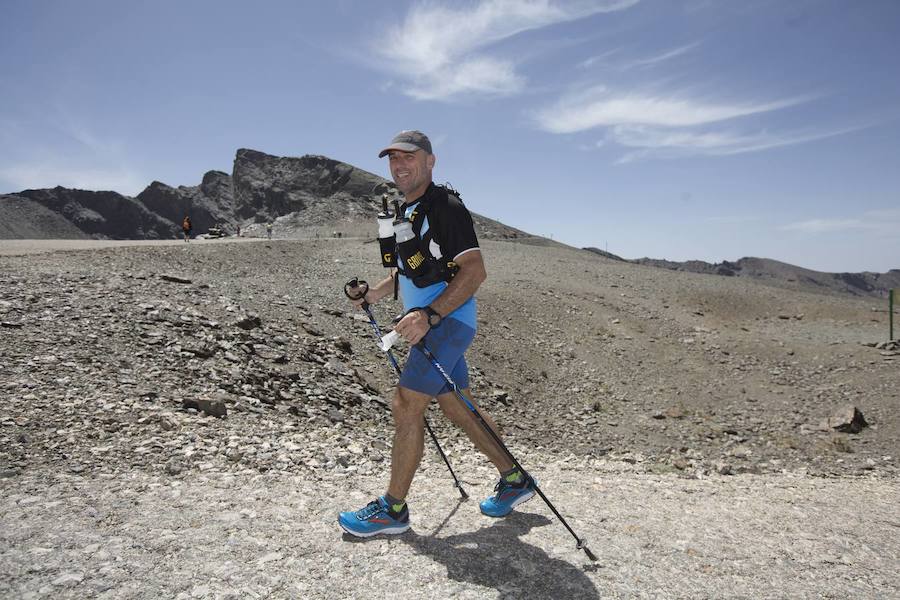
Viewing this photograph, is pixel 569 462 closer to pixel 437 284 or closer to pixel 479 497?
pixel 479 497

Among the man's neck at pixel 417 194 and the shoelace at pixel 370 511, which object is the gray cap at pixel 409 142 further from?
the shoelace at pixel 370 511

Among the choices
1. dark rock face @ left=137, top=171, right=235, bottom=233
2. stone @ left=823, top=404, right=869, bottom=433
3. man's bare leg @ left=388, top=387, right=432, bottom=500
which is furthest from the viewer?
dark rock face @ left=137, top=171, right=235, bottom=233

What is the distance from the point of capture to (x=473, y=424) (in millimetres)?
4414

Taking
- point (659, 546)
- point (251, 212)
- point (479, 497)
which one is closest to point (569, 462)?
point (479, 497)

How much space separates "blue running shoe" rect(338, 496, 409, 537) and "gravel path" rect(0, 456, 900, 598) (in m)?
0.08

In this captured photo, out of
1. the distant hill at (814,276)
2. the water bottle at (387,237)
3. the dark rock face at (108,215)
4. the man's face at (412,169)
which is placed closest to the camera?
the man's face at (412,169)

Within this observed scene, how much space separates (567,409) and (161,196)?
3391 inches

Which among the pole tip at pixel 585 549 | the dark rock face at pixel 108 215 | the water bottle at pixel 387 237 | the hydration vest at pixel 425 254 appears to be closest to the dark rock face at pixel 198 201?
the dark rock face at pixel 108 215

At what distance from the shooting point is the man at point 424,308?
12.8 feet

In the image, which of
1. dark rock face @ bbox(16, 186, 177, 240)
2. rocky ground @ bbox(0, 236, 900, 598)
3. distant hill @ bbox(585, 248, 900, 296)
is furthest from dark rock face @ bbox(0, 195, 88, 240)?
distant hill @ bbox(585, 248, 900, 296)

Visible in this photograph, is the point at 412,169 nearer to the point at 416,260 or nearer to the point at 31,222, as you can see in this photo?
the point at 416,260

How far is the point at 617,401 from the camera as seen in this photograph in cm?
1242

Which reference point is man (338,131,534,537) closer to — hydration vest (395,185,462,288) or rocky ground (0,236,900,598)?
hydration vest (395,185,462,288)

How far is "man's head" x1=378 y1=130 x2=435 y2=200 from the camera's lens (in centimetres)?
409
